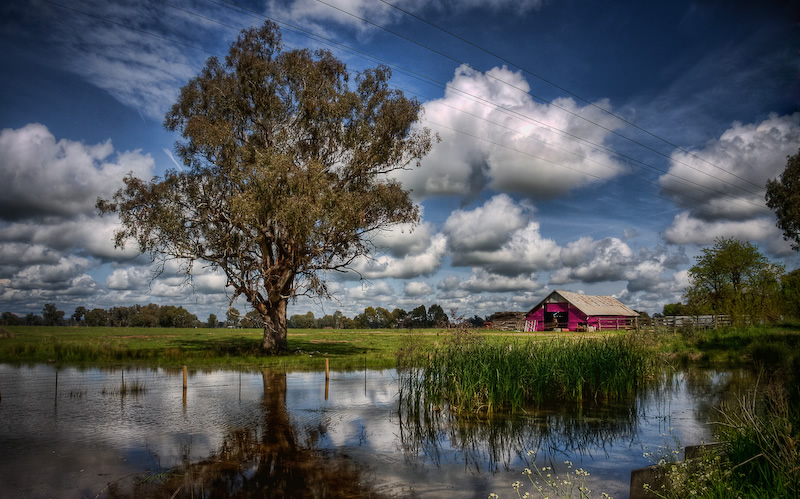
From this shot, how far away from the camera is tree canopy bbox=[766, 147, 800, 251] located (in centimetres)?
3972

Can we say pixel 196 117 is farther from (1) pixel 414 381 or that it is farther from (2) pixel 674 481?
(2) pixel 674 481

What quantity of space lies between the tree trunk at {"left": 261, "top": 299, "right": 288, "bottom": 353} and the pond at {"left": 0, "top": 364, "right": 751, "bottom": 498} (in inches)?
468

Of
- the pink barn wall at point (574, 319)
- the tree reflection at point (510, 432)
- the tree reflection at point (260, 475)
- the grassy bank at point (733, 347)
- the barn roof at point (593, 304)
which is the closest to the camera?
the tree reflection at point (260, 475)

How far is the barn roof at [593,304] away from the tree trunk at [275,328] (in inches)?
1846

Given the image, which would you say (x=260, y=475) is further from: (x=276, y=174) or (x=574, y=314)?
(x=574, y=314)

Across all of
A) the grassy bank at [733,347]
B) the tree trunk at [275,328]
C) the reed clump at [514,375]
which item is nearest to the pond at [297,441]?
the reed clump at [514,375]

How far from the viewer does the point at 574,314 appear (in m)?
70.4

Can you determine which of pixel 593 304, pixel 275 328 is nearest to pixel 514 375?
pixel 275 328

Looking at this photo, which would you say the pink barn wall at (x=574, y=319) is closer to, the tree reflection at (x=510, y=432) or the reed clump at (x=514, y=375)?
the reed clump at (x=514, y=375)

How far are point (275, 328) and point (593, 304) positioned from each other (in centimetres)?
5516

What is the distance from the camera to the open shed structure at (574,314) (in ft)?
226

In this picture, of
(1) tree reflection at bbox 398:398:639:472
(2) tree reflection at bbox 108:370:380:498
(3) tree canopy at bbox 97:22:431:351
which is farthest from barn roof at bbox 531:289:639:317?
(2) tree reflection at bbox 108:370:380:498

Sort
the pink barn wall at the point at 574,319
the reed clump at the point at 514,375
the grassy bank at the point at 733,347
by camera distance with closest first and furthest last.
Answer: the reed clump at the point at 514,375 < the grassy bank at the point at 733,347 < the pink barn wall at the point at 574,319

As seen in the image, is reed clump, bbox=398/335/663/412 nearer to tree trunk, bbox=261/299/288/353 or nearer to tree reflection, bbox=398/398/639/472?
tree reflection, bbox=398/398/639/472
